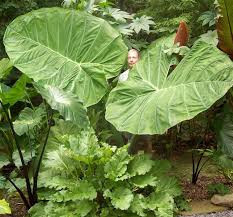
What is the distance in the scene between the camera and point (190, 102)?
2.66 m

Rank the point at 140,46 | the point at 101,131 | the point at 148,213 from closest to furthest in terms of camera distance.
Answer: the point at 148,213, the point at 101,131, the point at 140,46

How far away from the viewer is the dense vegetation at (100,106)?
8.87 ft

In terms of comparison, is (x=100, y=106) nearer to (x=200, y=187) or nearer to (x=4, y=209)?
(x=200, y=187)

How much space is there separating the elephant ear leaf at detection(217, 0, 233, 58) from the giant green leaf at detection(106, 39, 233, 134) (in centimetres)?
29

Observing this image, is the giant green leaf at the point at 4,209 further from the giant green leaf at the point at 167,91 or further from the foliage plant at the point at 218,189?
the foliage plant at the point at 218,189

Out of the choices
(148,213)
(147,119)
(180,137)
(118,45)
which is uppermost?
(118,45)

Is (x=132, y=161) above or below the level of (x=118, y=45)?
below

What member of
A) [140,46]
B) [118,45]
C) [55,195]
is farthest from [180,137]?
[55,195]

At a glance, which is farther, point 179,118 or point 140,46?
point 140,46

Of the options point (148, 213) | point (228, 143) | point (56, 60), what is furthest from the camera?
point (56, 60)

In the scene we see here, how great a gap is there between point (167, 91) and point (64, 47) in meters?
1.08

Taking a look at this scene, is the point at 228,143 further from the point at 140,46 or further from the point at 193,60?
the point at 140,46

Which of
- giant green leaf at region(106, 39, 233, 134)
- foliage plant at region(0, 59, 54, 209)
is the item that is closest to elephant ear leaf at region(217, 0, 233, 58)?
giant green leaf at region(106, 39, 233, 134)

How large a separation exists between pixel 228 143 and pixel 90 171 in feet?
3.52
